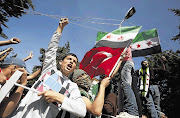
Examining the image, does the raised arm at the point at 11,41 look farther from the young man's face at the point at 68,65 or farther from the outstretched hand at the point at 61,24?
the young man's face at the point at 68,65

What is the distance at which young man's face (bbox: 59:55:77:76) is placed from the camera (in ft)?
6.24

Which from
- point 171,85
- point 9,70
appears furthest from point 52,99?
point 171,85

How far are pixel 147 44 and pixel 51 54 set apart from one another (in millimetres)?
3524

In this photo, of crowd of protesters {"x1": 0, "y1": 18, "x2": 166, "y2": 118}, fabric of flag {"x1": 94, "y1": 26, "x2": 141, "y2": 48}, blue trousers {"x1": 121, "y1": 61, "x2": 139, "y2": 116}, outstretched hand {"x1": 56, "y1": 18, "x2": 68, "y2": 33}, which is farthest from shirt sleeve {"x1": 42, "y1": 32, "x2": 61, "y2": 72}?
fabric of flag {"x1": 94, "y1": 26, "x2": 141, "y2": 48}

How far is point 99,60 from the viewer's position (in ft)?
11.5

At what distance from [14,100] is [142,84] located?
3320mm

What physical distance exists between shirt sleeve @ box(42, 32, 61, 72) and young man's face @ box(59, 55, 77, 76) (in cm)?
15

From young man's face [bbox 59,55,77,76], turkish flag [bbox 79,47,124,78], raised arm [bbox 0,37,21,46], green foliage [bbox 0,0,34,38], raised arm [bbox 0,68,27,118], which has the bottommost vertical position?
raised arm [bbox 0,68,27,118]

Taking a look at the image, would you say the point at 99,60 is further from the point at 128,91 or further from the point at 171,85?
the point at 171,85

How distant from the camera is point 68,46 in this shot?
2642cm

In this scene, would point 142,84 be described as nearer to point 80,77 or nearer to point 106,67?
point 106,67

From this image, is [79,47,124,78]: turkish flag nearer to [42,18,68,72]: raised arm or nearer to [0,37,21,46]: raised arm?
[42,18,68,72]: raised arm

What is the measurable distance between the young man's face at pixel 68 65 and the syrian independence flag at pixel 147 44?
9.54ft

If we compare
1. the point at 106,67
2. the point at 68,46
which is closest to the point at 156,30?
the point at 106,67
